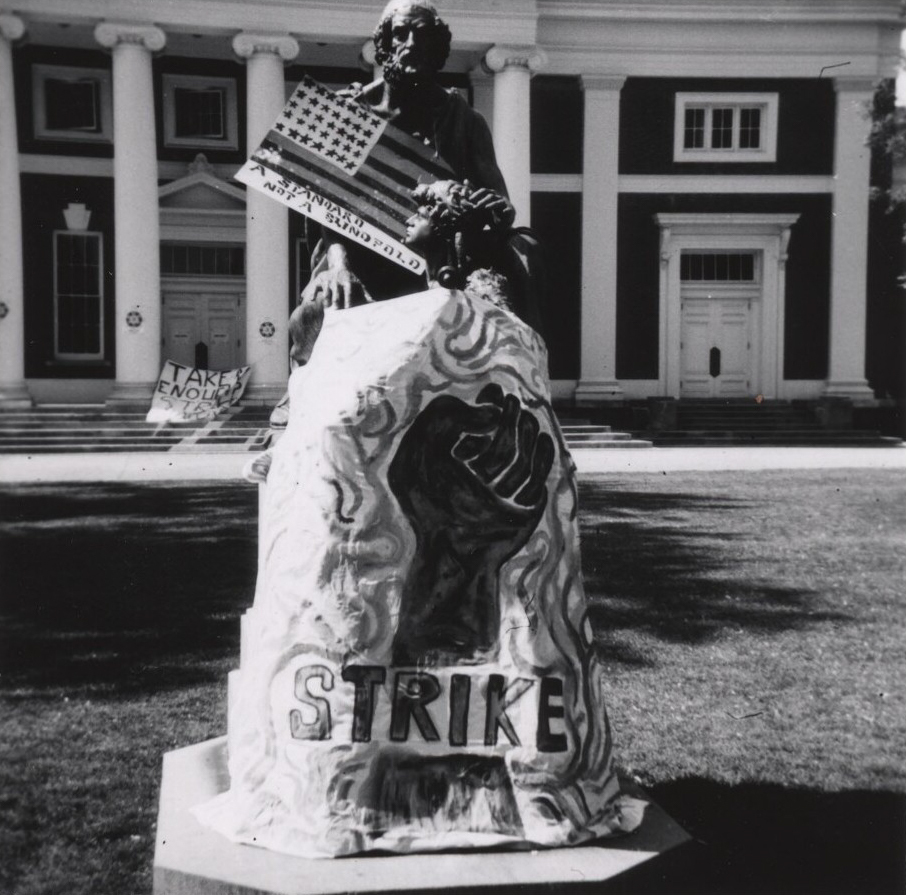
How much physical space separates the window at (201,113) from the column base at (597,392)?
32.2ft

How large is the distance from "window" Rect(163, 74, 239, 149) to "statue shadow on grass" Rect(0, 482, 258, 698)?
1473 cm

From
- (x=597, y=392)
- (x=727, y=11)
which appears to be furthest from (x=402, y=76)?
(x=727, y=11)

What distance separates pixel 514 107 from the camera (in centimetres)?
2373

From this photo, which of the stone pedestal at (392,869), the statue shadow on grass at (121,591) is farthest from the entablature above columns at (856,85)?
the stone pedestal at (392,869)

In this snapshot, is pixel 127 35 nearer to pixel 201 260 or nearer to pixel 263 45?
pixel 263 45

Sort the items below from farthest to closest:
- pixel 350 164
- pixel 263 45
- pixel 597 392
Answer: pixel 597 392 → pixel 263 45 → pixel 350 164

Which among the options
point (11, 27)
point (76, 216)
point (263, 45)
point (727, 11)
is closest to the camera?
point (11, 27)

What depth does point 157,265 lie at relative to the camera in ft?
76.1

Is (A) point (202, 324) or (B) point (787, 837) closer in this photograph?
(B) point (787, 837)

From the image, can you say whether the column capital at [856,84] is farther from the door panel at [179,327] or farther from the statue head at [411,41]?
the statue head at [411,41]

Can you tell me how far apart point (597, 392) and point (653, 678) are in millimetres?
20089

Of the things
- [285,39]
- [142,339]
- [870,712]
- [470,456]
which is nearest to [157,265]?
[142,339]

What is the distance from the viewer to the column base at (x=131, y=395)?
2234 cm

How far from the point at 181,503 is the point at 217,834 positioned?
1015cm
